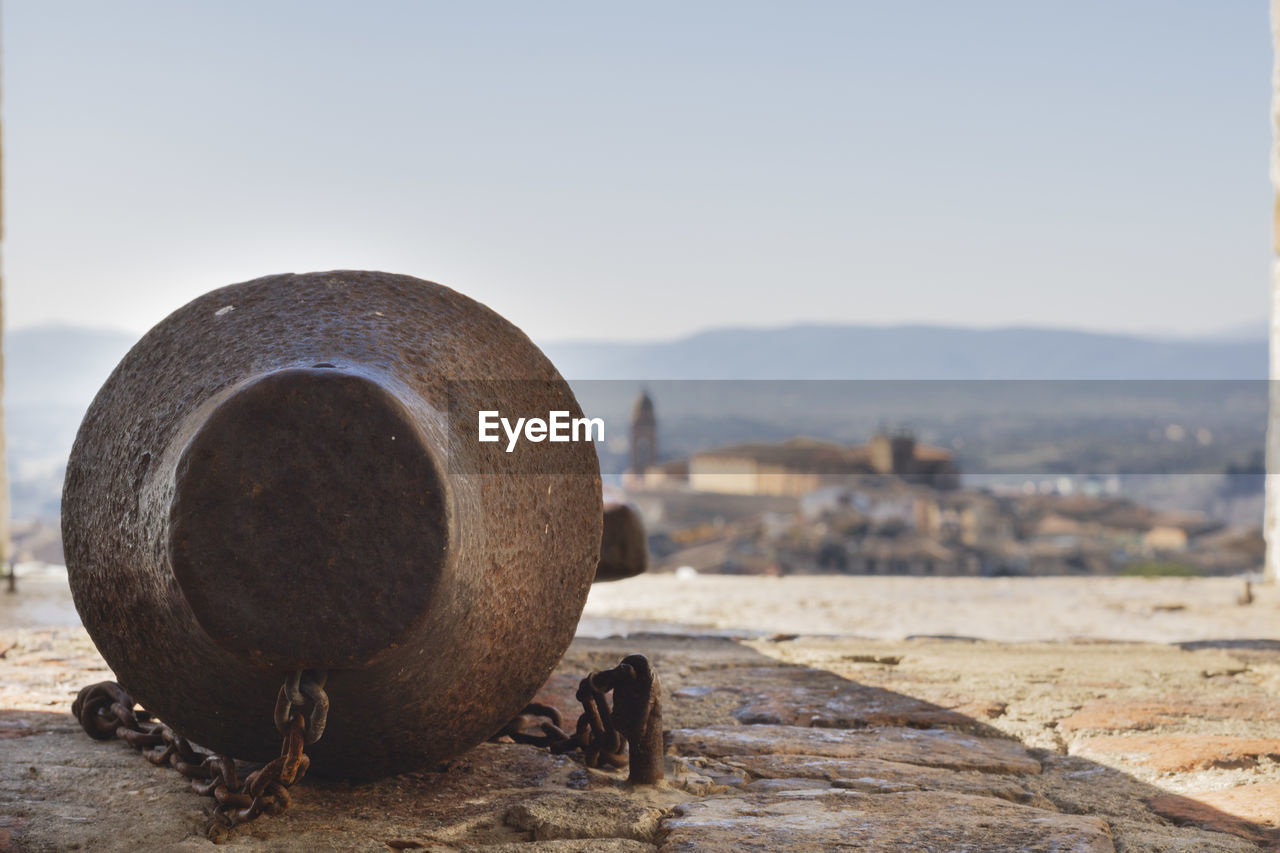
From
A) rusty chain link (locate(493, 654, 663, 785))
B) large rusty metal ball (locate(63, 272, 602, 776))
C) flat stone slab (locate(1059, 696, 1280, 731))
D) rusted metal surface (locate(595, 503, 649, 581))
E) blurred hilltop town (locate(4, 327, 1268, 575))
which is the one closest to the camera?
large rusty metal ball (locate(63, 272, 602, 776))

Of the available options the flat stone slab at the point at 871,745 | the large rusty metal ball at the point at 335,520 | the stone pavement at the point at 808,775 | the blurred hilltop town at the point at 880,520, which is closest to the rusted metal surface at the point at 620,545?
the stone pavement at the point at 808,775

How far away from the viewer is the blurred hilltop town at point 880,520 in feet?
141

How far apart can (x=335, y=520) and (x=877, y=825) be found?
1053mm

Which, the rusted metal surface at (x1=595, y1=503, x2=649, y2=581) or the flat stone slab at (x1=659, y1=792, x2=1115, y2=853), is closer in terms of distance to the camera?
the flat stone slab at (x1=659, y1=792, x2=1115, y2=853)

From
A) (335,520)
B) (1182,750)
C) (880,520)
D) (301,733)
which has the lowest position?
(880,520)

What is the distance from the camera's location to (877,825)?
2016 millimetres

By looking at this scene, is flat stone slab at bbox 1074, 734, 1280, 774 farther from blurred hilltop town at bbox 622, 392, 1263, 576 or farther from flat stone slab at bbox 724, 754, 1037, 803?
blurred hilltop town at bbox 622, 392, 1263, 576

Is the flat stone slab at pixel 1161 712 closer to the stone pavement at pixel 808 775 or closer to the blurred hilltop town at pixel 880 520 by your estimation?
the stone pavement at pixel 808 775

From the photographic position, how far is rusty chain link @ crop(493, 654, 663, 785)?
2.24 meters

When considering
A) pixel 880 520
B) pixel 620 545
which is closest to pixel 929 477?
pixel 880 520

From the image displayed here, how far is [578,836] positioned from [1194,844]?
1043 millimetres

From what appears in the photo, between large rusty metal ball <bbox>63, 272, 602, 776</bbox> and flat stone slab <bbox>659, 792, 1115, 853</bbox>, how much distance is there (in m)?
0.44

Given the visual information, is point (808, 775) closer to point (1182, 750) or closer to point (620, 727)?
point (620, 727)

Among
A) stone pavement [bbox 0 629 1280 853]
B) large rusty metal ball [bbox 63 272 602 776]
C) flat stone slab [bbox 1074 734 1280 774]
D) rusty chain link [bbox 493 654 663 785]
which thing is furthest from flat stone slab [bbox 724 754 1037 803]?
large rusty metal ball [bbox 63 272 602 776]
